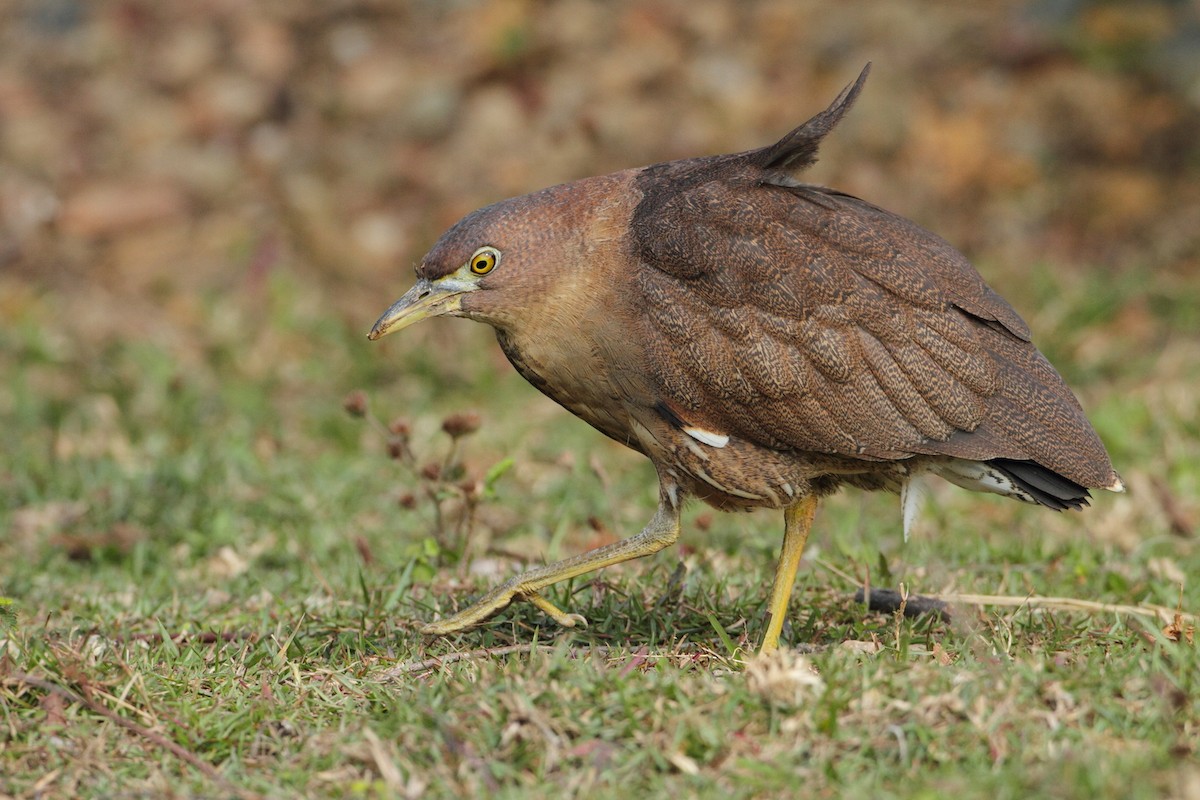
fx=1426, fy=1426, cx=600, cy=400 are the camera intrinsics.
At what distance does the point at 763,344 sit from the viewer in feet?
14.2

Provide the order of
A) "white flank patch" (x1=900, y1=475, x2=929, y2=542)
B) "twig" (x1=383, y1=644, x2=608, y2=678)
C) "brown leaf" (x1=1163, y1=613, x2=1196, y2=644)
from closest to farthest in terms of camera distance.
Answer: "twig" (x1=383, y1=644, x2=608, y2=678) → "brown leaf" (x1=1163, y1=613, x2=1196, y2=644) → "white flank patch" (x1=900, y1=475, x2=929, y2=542)

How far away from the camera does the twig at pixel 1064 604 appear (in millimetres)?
4629

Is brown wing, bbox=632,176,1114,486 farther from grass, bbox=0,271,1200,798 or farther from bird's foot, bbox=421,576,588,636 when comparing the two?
bird's foot, bbox=421,576,588,636

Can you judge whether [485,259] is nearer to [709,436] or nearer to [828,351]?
[709,436]

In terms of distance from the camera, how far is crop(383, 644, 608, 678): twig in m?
4.18

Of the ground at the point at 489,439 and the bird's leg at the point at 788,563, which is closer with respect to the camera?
the ground at the point at 489,439

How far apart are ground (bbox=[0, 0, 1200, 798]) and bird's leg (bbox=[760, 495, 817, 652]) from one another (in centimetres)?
17

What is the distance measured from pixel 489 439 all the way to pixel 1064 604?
11.4 ft

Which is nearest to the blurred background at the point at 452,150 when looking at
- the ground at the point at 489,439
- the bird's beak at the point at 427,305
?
the ground at the point at 489,439

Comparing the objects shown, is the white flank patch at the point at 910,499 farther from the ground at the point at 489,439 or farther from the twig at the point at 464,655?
the twig at the point at 464,655

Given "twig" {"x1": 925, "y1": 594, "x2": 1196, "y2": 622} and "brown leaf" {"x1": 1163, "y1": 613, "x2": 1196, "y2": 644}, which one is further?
"twig" {"x1": 925, "y1": 594, "x2": 1196, "y2": 622}

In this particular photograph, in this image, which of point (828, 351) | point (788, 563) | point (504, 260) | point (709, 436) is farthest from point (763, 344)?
point (504, 260)

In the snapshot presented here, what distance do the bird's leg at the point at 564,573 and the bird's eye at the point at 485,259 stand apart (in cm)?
91

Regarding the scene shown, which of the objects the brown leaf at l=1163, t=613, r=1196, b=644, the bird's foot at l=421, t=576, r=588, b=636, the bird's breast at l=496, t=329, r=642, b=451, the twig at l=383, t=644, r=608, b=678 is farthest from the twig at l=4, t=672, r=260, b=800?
the brown leaf at l=1163, t=613, r=1196, b=644
